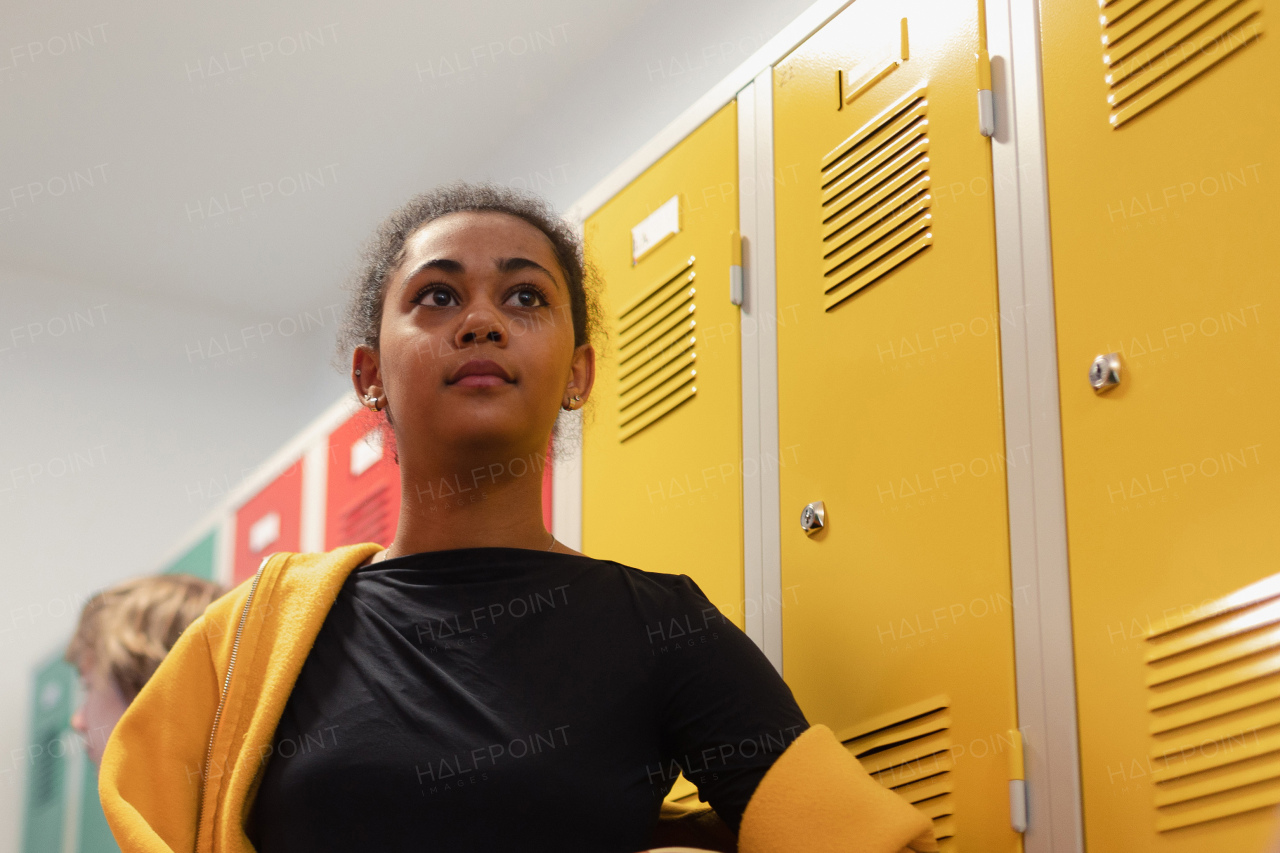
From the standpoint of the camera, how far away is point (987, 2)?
142 centimetres

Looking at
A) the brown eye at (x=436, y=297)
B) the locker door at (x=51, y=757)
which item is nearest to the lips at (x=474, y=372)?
the brown eye at (x=436, y=297)

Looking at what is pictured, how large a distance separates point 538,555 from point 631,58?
210 centimetres

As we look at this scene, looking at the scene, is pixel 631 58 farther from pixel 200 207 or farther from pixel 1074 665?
pixel 1074 665

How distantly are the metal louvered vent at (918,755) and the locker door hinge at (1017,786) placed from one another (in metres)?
0.09

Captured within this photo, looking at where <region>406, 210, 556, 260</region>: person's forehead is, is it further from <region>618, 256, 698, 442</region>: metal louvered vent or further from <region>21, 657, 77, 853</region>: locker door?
<region>21, 657, 77, 853</region>: locker door

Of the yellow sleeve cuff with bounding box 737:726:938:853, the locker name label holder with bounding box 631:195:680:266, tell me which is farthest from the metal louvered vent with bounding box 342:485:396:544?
the yellow sleeve cuff with bounding box 737:726:938:853

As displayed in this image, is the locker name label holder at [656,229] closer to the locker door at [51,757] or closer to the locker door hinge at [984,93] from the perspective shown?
the locker door hinge at [984,93]

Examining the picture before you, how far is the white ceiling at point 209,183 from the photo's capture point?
10.5 feet

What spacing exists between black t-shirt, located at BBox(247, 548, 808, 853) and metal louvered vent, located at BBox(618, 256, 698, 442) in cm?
52

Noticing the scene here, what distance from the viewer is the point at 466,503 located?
142 cm

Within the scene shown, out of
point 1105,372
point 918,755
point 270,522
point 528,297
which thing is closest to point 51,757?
point 270,522

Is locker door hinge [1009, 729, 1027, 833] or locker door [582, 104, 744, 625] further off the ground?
locker door [582, 104, 744, 625]

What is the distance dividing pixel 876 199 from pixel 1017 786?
2.32 ft

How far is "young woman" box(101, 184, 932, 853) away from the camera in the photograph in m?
1.17
